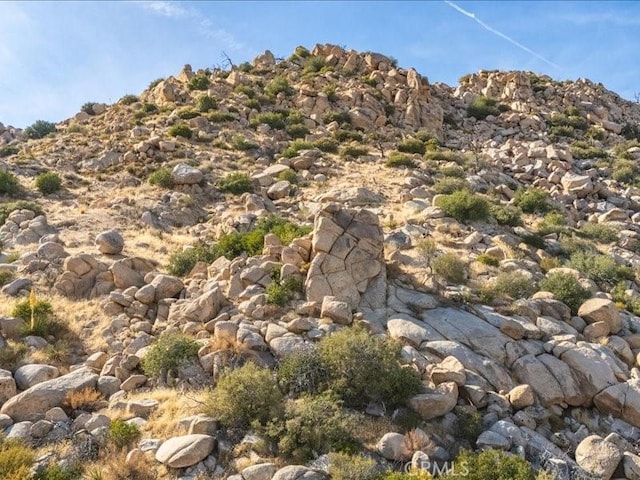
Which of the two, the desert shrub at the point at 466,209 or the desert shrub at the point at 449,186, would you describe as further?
the desert shrub at the point at 449,186

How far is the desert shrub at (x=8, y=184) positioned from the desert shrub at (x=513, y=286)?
19979 millimetres

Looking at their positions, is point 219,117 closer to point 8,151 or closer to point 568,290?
point 8,151

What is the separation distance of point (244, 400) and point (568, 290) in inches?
367

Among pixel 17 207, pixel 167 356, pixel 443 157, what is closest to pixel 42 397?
pixel 167 356

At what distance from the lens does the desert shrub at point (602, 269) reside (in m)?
15.2

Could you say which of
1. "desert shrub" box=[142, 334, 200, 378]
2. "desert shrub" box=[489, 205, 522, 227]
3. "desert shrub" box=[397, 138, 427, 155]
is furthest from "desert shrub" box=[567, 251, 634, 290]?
"desert shrub" box=[397, 138, 427, 155]

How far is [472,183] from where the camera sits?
2308 centimetres

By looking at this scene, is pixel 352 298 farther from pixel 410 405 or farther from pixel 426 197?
pixel 426 197

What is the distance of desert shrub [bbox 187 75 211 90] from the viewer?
121 ft

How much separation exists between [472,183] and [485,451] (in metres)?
16.9

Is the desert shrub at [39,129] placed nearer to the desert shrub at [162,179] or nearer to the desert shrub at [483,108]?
the desert shrub at [162,179]

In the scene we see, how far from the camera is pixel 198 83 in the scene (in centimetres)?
3694

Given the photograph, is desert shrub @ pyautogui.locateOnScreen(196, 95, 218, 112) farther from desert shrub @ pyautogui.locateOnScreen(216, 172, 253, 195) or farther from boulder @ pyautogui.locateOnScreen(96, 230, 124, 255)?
boulder @ pyautogui.locateOnScreen(96, 230, 124, 255)

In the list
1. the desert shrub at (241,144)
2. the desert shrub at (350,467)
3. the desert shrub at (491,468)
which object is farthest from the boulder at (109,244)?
the desert shrub at (241,144)
